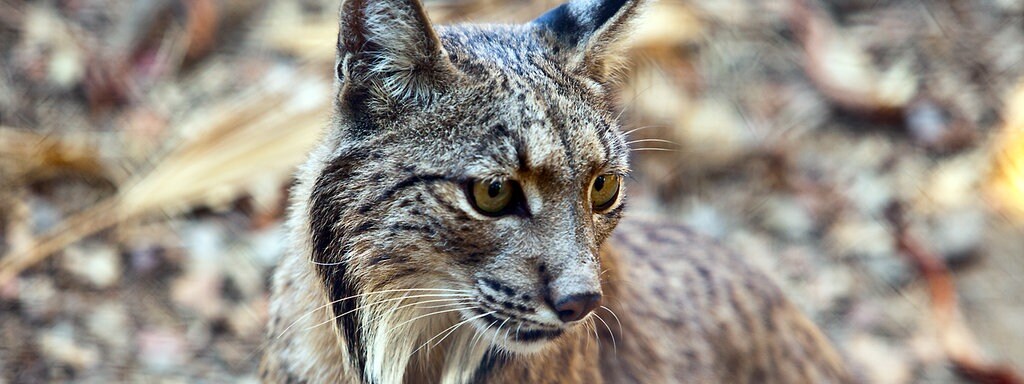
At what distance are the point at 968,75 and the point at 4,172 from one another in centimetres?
627

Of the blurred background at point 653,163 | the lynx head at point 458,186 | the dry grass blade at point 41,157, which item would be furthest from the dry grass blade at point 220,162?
the lynx head at point 458,186

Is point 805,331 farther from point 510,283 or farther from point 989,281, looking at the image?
point 989,281

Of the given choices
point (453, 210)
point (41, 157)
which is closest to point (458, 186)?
point (453, 210)

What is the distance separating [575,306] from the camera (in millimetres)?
2826

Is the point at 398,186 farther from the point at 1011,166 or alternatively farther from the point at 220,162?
the point at 1011,166

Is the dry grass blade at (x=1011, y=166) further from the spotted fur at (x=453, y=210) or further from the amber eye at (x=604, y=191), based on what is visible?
the amber eye at (x=604, y=191)

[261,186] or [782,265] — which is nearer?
[261,186]

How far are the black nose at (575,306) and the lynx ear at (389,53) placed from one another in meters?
0.74

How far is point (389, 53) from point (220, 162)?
9.97ft

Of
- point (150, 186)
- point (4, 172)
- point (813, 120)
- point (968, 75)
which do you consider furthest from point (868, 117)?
point (4, 172)

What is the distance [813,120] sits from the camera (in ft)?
23.2

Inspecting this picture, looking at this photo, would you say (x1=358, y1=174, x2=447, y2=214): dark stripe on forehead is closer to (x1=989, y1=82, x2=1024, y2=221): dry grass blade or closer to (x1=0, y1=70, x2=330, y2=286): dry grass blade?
(x1=0, y1=70, x2=330, y2=286): dry grass blade

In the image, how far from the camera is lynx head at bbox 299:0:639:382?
2898 millimetres

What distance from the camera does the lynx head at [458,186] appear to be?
2898mm
